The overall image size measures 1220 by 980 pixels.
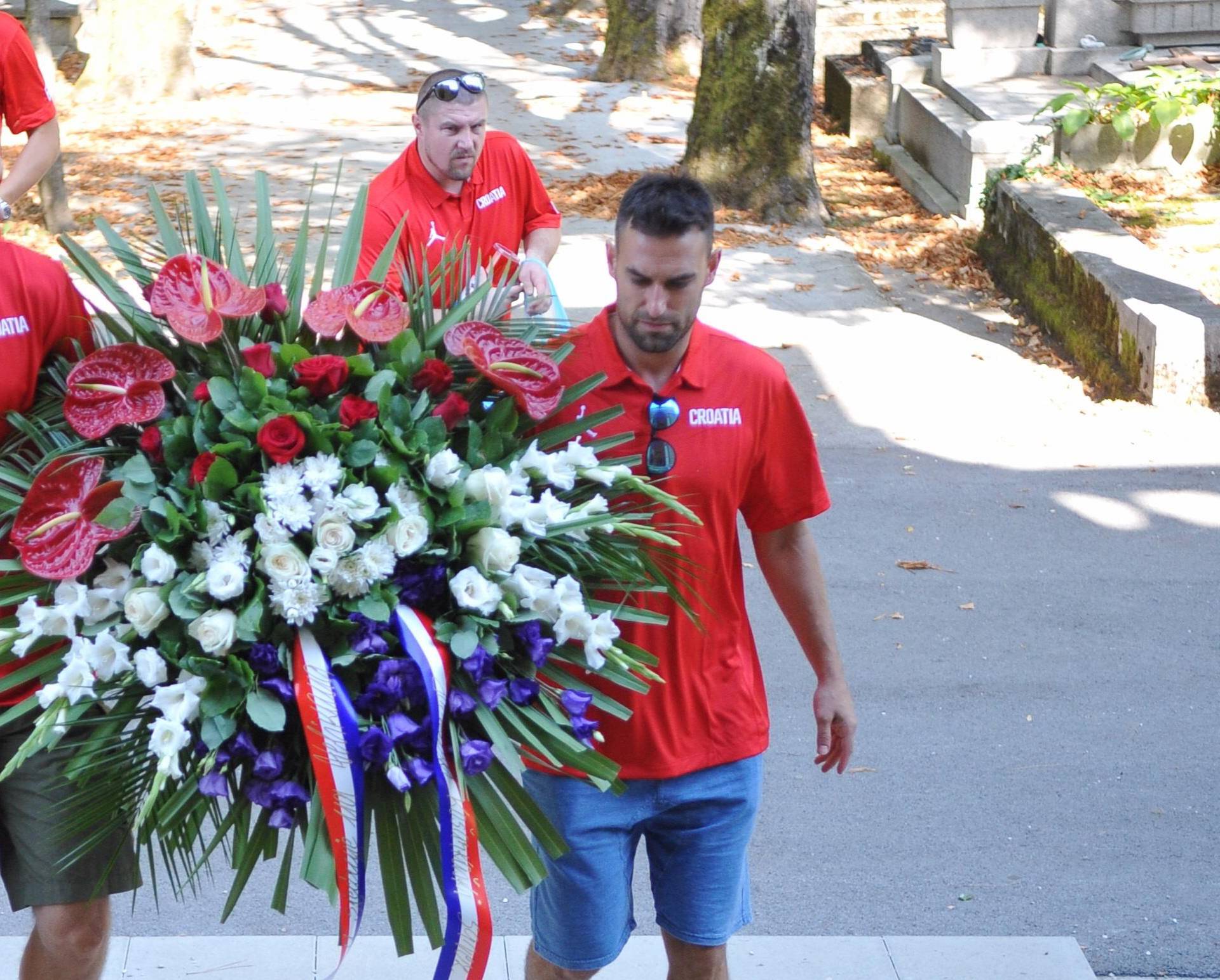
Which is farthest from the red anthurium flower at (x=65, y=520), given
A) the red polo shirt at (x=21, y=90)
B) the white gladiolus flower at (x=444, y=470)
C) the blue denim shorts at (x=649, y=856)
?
the red polo shirt at (x=21, y=90)

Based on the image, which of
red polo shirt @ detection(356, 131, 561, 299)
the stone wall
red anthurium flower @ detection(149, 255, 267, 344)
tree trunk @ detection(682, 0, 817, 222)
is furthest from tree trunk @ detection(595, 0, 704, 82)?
red anthurium flower @ detection(149, 255, 267, 344)

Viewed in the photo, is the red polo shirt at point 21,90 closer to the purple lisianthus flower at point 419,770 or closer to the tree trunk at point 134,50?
the purple lisianthus flower at point 419,770

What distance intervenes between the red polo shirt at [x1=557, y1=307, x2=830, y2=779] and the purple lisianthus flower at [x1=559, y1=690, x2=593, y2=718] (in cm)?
28

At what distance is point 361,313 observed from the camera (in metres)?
2.87

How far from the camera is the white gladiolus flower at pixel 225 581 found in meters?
2.54

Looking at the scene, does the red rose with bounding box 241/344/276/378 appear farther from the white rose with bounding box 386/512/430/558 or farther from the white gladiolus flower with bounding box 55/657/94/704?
the white gladiolus flower with bounding box 55/657/94/704

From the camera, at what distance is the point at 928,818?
5.01 metres

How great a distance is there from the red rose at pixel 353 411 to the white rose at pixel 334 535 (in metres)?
0.20

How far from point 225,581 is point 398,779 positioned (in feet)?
1.46

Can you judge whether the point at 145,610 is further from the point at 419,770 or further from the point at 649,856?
the point at 649,856

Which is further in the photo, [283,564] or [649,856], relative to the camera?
[649,856]

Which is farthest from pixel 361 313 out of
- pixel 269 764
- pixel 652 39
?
pixel 652 39

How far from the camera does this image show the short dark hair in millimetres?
3125

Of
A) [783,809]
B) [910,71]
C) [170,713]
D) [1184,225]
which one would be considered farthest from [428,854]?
[910,71]
